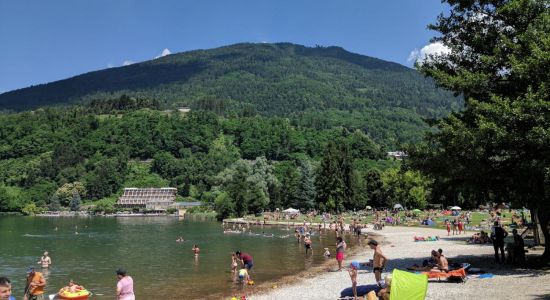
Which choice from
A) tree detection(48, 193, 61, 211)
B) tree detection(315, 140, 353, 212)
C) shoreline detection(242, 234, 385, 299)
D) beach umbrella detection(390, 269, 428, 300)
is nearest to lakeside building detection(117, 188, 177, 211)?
tree detection(48, 193, 61, 211)

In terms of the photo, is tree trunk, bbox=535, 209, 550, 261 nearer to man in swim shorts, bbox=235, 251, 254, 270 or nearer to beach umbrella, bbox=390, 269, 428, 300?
beach umbrella, bbox=390, 269, 428, 300

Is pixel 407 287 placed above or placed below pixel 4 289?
below

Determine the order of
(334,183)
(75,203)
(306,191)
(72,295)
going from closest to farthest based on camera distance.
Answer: (72,295) < (334,183) < (306,191) < (75,203)

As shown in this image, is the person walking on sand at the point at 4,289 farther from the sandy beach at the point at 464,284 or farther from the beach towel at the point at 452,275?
the beach towel at the point at 452,275

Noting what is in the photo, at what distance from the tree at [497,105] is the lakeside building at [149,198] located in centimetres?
16354

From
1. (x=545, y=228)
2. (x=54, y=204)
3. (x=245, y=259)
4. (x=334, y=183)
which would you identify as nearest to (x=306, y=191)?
(x=334, y=183)

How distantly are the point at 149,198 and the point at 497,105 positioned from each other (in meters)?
177

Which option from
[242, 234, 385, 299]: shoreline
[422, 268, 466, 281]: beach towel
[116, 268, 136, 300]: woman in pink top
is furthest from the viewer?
[242, 234, 385, 299]: shoreline

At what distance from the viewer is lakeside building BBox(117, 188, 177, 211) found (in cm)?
18150

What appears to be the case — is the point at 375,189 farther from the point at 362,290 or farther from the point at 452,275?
the point at 362,290

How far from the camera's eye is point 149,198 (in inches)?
A: 7328

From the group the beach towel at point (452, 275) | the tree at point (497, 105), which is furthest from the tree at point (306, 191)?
the beach towel at point (452, 275)

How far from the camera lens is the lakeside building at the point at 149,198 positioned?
182 meters

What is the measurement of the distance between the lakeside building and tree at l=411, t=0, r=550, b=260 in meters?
164
